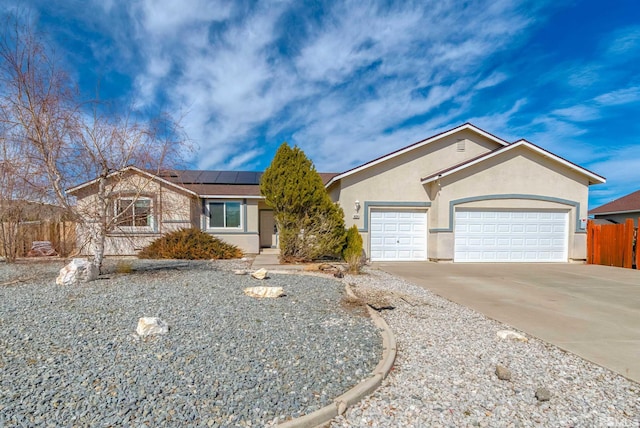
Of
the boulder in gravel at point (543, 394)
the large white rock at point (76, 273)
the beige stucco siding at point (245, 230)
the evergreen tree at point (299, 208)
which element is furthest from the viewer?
the beige stucco siding at point (245, 230)

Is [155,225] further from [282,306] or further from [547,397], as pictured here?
[547,397]

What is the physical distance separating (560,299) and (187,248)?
444 inches

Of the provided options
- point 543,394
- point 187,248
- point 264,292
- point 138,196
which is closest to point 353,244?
point 187,248

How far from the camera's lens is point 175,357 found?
10.8 feet

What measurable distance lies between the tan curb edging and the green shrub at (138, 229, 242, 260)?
9527 millimetres

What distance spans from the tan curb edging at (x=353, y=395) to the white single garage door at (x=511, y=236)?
1017 cm

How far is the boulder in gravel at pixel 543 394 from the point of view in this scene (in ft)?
9.64

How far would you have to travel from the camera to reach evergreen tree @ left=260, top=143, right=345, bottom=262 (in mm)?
11656

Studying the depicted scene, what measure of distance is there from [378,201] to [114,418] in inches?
463

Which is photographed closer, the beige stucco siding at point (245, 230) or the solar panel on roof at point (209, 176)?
the beige stucco siding at point (245, 230)

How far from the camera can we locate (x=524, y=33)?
36.8 feet

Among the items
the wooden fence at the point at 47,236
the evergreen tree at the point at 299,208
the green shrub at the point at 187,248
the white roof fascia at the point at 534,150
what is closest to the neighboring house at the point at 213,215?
the green shrub at the point at 187,248

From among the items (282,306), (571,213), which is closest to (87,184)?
(282,306)

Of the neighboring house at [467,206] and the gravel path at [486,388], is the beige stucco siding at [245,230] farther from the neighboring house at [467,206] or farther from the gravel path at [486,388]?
the gravel path at [486,388]
